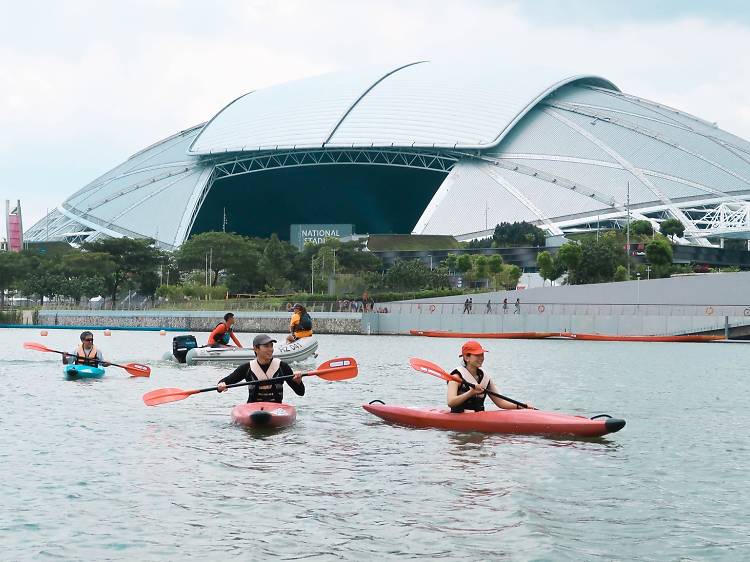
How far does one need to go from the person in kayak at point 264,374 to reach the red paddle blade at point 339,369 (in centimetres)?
247

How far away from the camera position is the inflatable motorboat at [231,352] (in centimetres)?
3441

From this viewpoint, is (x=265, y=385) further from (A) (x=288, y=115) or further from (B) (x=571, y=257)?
(A) (x=288, y=115)

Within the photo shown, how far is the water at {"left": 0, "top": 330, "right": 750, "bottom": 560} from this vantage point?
500 inches

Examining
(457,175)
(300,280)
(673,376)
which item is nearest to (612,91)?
(457,175)

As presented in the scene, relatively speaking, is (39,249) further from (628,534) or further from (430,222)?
(628,534)

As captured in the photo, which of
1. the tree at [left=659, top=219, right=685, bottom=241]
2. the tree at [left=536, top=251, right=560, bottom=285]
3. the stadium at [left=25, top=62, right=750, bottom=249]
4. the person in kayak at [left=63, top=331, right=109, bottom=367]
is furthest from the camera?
the stadium at [left=25, top=62, right=750, bottom=249]

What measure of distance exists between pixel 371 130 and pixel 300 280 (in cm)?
2204

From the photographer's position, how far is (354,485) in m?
16.0

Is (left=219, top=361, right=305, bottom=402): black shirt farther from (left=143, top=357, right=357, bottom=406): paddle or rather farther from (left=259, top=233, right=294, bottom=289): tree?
(left=259, top=233, right=294, bottom=289): tree

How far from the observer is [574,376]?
38438 mm

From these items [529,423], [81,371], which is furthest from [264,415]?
[81,371]

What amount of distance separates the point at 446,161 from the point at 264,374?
4294 inches

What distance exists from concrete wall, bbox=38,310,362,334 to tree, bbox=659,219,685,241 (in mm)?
33756

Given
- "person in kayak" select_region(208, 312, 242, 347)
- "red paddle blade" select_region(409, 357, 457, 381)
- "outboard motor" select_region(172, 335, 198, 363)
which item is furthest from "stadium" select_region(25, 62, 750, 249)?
"red paddle blade" select_region(409, 357, 457, 381)
